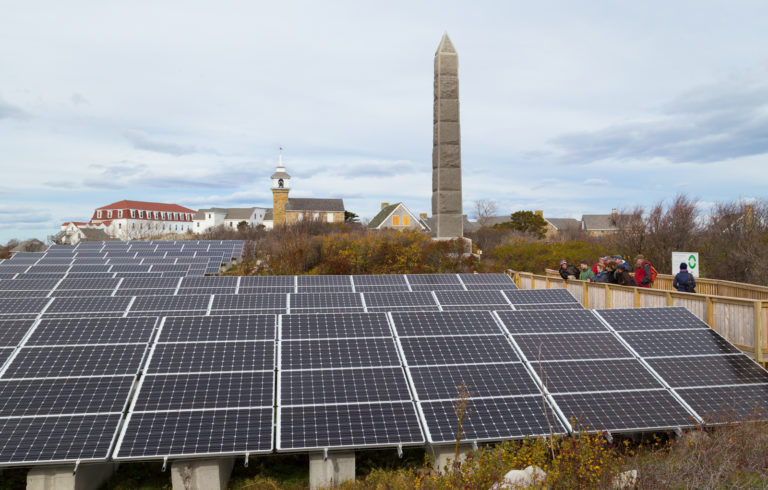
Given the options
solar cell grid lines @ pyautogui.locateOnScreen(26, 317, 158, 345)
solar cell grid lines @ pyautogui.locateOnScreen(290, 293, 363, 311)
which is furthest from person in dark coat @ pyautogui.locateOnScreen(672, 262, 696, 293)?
solar cell grid lines @ pyautogui.locateOnScreen(26, 317, 158, 345)

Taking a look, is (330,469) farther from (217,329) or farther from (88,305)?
(88,305)

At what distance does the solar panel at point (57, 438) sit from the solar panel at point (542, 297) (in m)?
10.4

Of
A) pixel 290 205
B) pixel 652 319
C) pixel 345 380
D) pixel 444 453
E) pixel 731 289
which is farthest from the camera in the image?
pixel 290 205

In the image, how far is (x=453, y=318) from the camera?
371 inches

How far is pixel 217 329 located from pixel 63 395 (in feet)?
8.00

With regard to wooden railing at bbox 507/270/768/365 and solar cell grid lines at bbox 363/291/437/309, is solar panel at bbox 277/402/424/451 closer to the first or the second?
solar cell grid lines at bbox 363/291/437/309

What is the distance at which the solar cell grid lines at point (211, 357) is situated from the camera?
7605 millimetres

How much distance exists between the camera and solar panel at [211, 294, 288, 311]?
13172mm

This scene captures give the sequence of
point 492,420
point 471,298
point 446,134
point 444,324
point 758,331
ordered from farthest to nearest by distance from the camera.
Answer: point 446,134 < point 471,298 < point 758,331 < point 444,324 < point 492,420

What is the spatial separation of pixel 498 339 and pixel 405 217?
2855 inches

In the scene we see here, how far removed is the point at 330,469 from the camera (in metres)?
6.45

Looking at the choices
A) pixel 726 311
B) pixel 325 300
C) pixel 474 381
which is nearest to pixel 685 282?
pixel 726 311

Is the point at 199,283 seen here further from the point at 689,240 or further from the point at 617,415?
the point at 689,240

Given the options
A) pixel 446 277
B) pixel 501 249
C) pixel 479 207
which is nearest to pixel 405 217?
pixel 479 207
